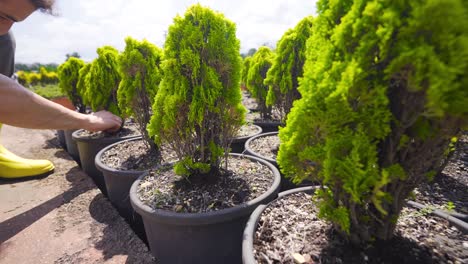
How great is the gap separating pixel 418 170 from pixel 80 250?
3.12 meters

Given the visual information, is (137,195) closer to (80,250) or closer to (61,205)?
(80,250)

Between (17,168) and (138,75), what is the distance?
9.95 ft

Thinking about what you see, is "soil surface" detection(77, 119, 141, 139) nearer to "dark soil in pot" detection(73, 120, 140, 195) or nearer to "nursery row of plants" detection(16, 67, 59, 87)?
"dark soil in pot" detection(73, 120, 140, 195)

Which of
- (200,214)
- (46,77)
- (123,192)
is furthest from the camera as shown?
(46,77)

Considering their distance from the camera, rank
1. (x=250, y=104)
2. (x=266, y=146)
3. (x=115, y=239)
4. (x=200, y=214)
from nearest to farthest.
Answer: (x=200, y=214) < (x=115, y=239) < (x=266, y=146) < (x=250, y=104)

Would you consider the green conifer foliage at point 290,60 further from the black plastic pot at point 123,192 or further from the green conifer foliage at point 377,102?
the black plastic pot at point 123,192

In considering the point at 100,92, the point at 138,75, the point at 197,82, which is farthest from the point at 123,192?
the point at 100,92

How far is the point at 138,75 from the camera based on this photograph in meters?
3.67

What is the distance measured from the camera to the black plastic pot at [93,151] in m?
4.41

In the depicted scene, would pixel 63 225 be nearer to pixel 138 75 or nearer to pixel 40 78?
pixel 138 75

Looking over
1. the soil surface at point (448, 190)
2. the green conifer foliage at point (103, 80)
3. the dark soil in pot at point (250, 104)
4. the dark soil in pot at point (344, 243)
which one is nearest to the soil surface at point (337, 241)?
the dark soil in pot at point (344, 243)

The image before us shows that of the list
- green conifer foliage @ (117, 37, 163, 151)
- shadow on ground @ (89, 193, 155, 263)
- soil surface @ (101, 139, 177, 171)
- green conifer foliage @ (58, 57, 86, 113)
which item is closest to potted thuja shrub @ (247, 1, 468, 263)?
shadow on ground @ (89, 193, 155, 263)

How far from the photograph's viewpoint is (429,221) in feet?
6.10

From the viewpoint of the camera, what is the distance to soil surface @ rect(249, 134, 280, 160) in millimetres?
3791
